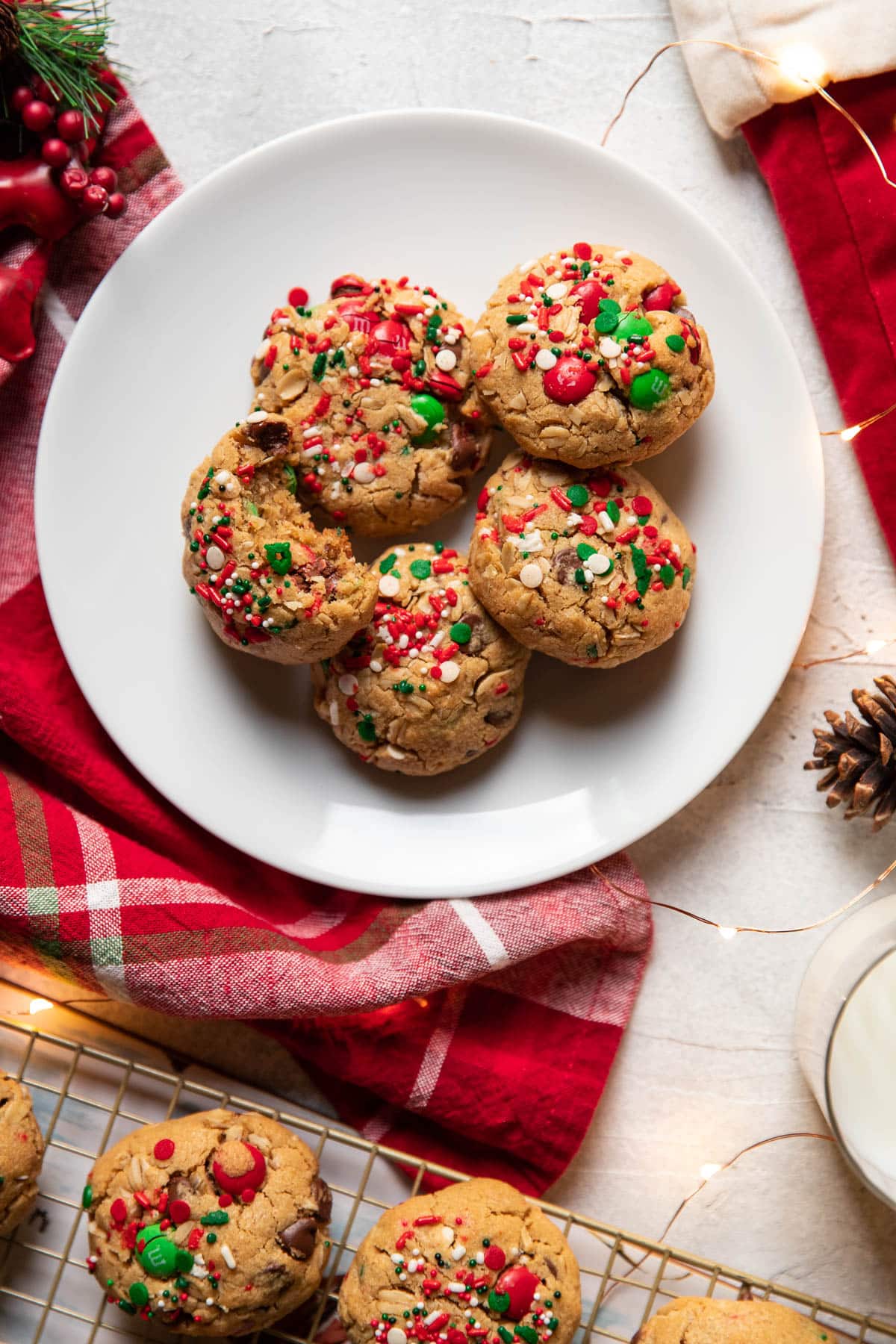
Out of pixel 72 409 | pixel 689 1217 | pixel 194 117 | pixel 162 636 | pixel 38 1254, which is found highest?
pixel 194 117

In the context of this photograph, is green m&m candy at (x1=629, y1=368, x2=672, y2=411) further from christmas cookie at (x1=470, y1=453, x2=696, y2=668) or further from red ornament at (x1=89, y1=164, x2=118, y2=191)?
red ornament at (x1=89, y1=164, x2=118, y2=191)

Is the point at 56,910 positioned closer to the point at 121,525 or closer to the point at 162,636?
the point at 162,636

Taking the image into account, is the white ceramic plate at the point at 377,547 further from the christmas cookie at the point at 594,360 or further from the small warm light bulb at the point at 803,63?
the small warm light bulb at the point at 803,63

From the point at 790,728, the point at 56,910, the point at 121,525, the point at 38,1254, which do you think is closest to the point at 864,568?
the point at 790,728

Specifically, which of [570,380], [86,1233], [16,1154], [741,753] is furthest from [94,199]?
[86,1233]

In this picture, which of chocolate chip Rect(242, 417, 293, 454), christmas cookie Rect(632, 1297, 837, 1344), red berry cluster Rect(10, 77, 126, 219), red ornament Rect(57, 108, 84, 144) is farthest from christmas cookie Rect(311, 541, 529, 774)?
christmas cookie Rect(632, 1297, 837, 1344)

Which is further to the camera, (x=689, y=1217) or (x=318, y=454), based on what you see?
(x=689, y=1217)

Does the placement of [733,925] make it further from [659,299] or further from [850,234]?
[850,234]
